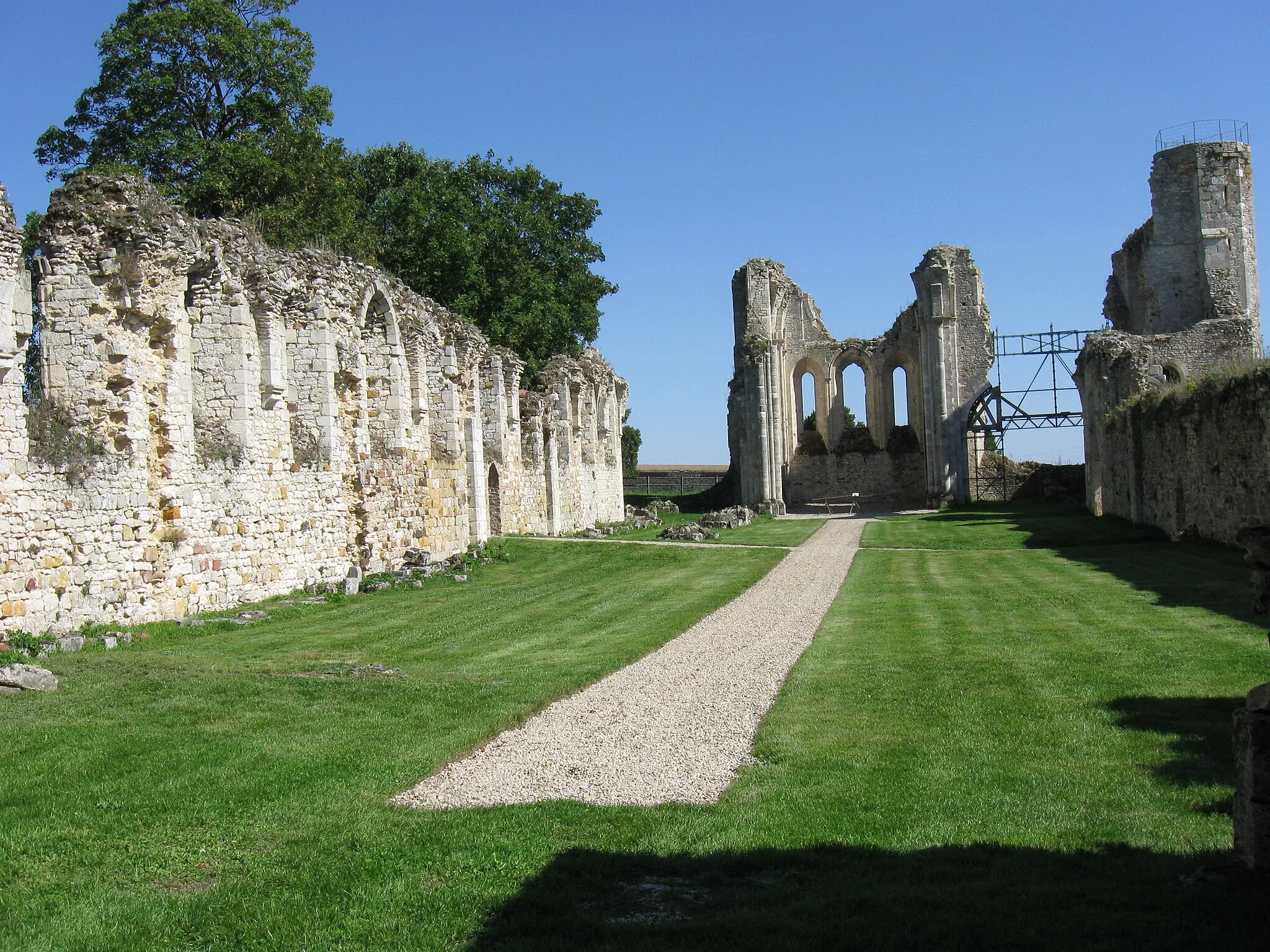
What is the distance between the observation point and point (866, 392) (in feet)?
172

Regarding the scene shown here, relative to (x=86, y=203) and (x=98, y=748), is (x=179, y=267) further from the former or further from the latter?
(x=98, y=748)

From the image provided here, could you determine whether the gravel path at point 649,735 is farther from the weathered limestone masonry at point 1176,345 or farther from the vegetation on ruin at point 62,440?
the weathered limestone masonry at point 1176,345

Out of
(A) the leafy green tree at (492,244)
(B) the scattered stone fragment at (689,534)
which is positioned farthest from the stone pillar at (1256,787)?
(A) the leafy green tree at (492,244)

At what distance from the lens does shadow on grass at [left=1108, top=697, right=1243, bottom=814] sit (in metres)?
6.50

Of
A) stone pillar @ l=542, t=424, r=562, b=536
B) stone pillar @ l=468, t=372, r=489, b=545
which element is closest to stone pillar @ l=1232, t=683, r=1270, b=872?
stone pillar @ l=468, t=372, r=489, b=545

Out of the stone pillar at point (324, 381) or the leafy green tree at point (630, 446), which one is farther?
the leafy green tree at point (630, 446)

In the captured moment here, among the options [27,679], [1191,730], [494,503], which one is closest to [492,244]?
[494,503]

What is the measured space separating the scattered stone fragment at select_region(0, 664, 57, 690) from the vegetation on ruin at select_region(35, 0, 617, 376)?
1269 centimetres

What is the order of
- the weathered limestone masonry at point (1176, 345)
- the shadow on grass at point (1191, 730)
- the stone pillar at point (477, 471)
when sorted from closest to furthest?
1. the shadow on grass at point (1191, 730)
2. the weathered limestone masonry at point (1176, 345)
3. the stone pillar at point (477, 471)

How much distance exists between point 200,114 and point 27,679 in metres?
26.6

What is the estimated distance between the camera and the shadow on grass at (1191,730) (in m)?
6.50

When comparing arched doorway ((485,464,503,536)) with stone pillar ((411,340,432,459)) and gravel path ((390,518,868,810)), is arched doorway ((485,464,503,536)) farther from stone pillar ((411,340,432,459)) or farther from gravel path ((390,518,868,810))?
gravel path ((390,518,868,810))

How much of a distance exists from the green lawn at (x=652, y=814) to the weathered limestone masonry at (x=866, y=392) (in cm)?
3427

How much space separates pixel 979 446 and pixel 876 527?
715 inches
